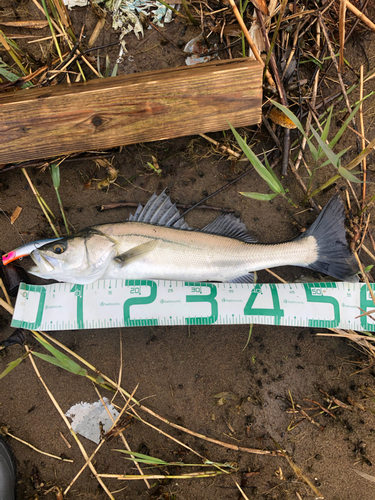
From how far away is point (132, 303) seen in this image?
3.07 meters

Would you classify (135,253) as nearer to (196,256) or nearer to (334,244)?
(196,256)

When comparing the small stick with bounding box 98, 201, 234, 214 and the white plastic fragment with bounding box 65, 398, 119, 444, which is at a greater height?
the small stick with bounding box 98, 201, 234, 214

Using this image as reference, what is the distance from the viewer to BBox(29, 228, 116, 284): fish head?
2.93 metres

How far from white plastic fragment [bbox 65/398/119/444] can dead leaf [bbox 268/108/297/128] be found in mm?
3535

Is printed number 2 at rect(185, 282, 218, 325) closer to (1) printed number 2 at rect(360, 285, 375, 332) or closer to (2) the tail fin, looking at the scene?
(2) the tail fin

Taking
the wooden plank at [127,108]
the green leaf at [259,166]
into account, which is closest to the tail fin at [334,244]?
the green leaf at [259,166]

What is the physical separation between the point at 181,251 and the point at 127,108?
4.95 ft

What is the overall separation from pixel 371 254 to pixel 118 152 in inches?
121

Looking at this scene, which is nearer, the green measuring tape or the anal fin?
the green measuring tape

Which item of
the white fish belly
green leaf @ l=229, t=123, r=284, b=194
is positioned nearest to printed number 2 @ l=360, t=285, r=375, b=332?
the white fish belly

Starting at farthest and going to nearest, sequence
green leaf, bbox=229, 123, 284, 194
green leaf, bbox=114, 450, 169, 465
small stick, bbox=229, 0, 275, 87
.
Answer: green leaf, bbox=114, 450, 169, 465
small stick, bbox=229, 0, 275, 87
green leaf, bbox=229, 123, 284, 194

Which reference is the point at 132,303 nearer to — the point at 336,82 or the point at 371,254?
the point at 371,254

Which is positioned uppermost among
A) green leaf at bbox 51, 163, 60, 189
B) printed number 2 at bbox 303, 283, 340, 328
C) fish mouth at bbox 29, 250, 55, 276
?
green leaf at bbox 51, 163, 60, 189

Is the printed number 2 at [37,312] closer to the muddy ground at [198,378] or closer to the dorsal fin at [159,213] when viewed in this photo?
the muddy ground at [198,378]
